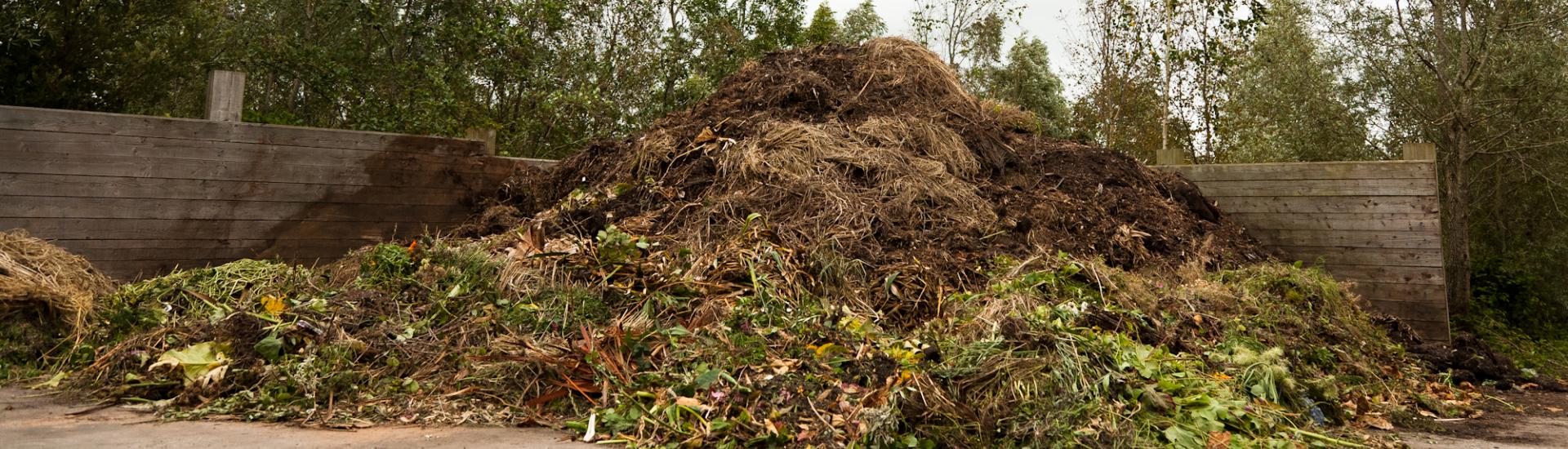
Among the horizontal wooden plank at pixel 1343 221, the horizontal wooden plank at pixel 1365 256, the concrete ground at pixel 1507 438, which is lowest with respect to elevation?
the concrete ground at pixel 1507 438

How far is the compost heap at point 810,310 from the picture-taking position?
12.6ft

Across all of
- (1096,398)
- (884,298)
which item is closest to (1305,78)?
(884,298)

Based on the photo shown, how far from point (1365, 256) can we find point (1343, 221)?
29 centimetres

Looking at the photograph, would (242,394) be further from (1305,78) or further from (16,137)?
(1305,78)

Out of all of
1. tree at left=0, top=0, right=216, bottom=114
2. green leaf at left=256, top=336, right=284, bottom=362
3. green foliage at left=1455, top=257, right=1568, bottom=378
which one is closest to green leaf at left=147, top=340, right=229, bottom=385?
green leaf at left=256, top=336, right=284, bottom=362

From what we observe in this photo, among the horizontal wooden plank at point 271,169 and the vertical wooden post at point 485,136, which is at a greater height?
the vertical wooden post at point 485,136

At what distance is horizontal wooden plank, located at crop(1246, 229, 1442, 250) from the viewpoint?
6984 millimetres

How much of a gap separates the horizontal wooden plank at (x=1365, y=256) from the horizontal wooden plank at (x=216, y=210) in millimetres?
6486

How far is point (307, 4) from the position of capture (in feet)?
47.2

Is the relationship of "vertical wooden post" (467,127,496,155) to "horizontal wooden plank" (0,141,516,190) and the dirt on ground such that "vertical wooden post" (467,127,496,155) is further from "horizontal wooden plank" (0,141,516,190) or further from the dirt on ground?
the dirt on ground

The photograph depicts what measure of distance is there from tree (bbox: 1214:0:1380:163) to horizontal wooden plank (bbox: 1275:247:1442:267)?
4855 millimetres

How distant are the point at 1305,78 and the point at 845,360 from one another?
10097 millimetres

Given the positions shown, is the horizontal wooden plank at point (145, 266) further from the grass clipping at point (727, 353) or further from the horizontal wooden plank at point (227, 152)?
the horizontal wooden plank at point (227, 152)

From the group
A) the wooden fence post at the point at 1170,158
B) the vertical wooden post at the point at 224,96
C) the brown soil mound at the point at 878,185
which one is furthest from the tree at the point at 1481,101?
the vertical wooden post at the point at 224,96
